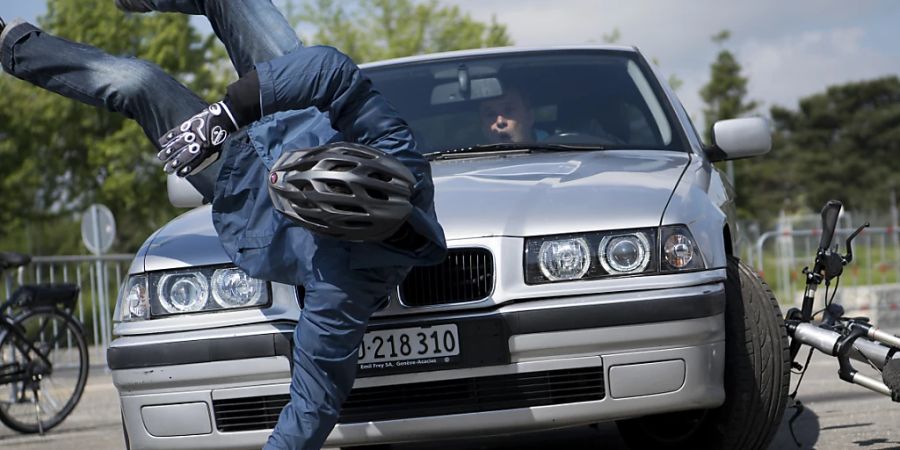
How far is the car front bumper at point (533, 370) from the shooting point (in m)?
4.00

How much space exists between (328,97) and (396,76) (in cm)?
250

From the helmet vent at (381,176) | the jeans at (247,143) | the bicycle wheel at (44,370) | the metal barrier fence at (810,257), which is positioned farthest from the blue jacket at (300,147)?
the metal barrier fence at (810,257)

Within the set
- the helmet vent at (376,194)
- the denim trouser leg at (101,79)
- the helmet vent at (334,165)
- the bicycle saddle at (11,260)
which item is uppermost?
the denim trouser leg at (101,79)

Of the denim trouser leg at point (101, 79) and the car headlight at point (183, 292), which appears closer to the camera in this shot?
the denim trouser leg at point (101, 79)

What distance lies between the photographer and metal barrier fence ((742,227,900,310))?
1731cm

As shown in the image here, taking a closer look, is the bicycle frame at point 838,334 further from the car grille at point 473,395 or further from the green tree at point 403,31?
the green tree at point 403,31

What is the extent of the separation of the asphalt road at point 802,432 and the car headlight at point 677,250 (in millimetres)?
1458

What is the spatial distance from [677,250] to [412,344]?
0.88m

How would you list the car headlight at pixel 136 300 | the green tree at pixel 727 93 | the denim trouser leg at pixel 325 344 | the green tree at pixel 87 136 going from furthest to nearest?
the green tree at pixel 727 93 < the green tree at pixel 87 136 < the car headlight at pixel 136 300 < the denim trouser leg at pixel 325 344

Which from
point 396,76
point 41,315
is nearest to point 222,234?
point 396,76

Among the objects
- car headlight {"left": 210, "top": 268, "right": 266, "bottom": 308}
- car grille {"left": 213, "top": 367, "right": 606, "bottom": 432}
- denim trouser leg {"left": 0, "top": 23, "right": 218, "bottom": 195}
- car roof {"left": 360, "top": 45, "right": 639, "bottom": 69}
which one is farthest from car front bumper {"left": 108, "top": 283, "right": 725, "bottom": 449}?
car roof {"left": 360, "top": 45, "right": 639, "bottom": 69}

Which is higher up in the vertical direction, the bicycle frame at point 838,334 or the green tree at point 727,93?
the green tree at point 727,93

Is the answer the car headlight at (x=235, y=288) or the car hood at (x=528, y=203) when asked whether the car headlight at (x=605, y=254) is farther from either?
the car headlight at (x=235, y=288)

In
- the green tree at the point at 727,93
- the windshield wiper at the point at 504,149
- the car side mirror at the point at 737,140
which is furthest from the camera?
the green tree at the point at 727,93
